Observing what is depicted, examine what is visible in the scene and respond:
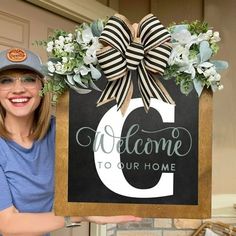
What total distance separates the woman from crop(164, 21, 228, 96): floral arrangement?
42cm

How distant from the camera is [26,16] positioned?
179cm

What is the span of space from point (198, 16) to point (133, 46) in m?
1.48

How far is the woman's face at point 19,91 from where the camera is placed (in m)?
1.14

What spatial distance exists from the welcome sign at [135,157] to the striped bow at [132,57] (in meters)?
0.02

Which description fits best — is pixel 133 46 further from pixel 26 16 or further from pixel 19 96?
pixel 26 16

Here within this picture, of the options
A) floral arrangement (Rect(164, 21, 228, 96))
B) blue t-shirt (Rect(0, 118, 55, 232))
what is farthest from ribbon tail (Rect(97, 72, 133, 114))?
blue t-shirt (Rect(0, 118, 55, 232))

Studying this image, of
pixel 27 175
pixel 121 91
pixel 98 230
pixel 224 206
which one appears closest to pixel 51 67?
pixel 121 91

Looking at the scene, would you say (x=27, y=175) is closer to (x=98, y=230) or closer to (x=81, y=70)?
(x=81, y=70)

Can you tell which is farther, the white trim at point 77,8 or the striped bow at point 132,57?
the white trim at point 77,8

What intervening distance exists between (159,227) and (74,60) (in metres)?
1.52

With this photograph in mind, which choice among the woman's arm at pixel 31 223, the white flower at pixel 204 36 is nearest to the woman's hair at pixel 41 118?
the woman's arm at pixel 31 223

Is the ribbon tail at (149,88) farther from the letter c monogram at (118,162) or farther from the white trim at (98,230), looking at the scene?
the white trim at (98,230)

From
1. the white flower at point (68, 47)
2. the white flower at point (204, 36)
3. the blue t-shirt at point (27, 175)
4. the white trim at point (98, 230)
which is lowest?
the white trim at point (98, 230)

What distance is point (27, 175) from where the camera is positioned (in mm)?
1201
